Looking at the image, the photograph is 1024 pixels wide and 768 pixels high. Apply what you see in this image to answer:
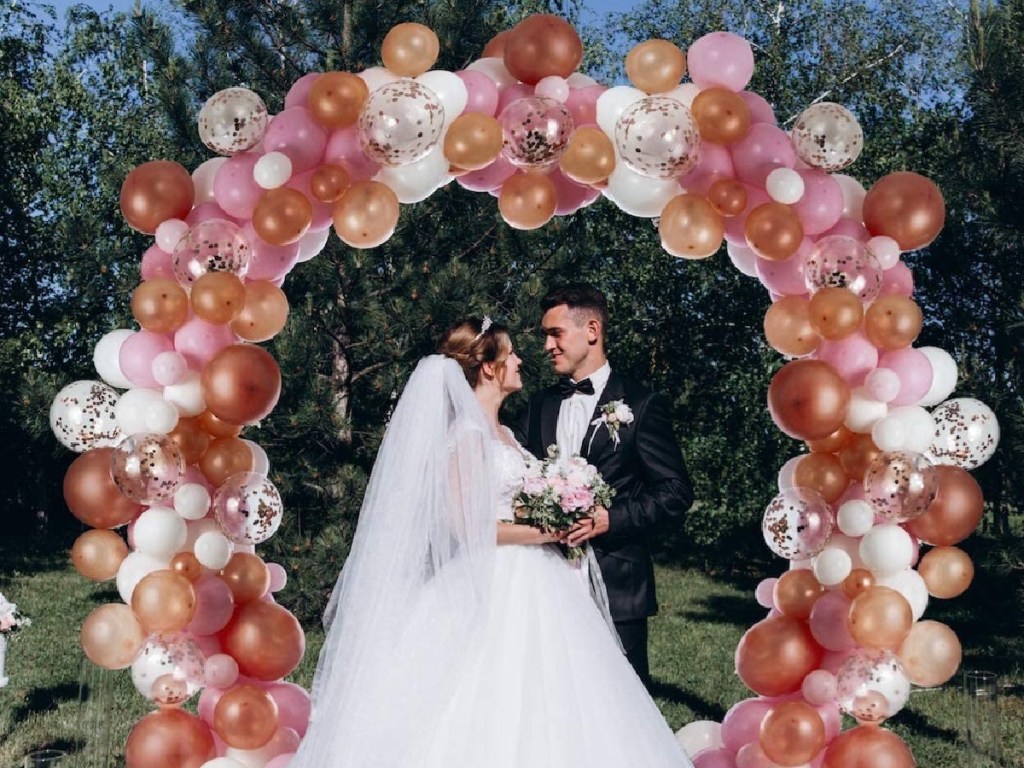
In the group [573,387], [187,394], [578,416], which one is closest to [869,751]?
[578,416]

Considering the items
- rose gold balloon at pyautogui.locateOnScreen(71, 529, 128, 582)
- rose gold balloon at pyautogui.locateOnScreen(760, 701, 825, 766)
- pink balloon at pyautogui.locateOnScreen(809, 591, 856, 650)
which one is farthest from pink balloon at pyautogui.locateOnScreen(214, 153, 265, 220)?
rose gold balloon at pyautogui.locateOnScreen(760, 701, 825, 766)

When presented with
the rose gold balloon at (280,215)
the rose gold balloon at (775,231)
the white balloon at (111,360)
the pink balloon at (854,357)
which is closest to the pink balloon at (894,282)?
the pink balloon at (854,357)

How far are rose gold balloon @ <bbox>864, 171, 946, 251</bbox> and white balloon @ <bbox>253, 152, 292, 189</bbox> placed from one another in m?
2.21

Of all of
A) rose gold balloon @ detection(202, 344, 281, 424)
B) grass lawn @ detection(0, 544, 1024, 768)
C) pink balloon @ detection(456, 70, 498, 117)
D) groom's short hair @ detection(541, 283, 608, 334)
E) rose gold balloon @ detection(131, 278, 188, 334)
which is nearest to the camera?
rose gold balloon @ detection(202, 344, 281, 424)

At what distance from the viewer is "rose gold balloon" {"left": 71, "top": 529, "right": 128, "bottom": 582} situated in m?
4.04

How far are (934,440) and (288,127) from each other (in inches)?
109

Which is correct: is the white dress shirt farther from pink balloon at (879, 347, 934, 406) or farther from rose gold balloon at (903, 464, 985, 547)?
rose gold balloon at (903, 464, 985, 547)

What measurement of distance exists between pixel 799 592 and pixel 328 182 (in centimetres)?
240

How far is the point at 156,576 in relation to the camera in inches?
151

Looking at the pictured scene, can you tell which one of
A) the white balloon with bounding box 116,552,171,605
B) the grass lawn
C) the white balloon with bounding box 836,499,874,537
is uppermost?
the white balloon with bounding box 836,499,874,537

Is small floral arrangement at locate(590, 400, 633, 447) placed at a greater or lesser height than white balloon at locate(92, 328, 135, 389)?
lesser

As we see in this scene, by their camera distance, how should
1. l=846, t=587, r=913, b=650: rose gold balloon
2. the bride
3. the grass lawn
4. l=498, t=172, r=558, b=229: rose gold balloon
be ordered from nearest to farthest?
the bride < l=846, t=587, r=913, b=650: rose gold balloon < l=498, t=172, r=558, b=229: rose gold balloon < the grass lawn

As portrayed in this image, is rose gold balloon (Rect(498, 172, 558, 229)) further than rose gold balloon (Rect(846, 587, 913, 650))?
Yes

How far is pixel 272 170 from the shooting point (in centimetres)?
405
